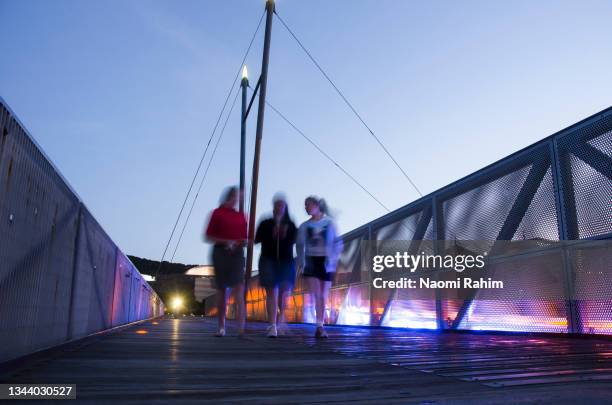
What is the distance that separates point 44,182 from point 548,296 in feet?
17.1

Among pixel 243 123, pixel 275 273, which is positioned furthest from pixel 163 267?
pixel 275 273

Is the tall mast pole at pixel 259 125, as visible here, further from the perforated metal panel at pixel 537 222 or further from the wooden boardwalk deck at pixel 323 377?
the wooden boardwalk deck at pixel 323 377

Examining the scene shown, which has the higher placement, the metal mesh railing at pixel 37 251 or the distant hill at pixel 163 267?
the distant hill at pixel 163 267

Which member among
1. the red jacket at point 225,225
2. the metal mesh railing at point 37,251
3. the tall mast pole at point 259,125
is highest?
the tall mast pole at point 259,125

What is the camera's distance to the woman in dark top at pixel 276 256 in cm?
571

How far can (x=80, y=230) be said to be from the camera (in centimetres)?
453

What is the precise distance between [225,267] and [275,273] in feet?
1.99

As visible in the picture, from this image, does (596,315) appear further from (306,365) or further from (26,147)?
(26,147)

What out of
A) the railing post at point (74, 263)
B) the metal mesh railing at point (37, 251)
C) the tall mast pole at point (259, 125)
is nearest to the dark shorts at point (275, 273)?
the metal mesh railing at point (37, 251)

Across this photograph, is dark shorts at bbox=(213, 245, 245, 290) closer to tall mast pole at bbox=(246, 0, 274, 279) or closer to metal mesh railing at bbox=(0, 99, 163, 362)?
metal mesh railing at bbox=(0, 99, 163, 362)

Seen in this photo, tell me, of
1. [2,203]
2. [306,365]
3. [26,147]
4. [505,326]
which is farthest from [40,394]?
[505,326]

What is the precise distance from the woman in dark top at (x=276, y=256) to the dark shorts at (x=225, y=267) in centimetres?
39

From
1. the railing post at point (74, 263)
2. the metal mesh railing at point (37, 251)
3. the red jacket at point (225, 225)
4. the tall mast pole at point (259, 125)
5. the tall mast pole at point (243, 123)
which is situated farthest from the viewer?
the tall mast pole at point (243, 123)

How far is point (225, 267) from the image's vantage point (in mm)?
5434
